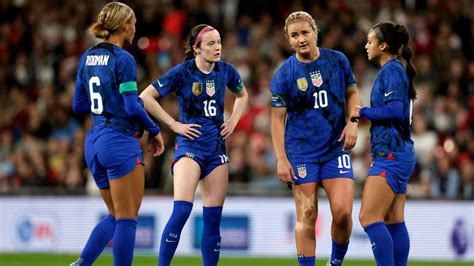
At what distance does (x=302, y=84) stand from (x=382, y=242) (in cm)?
160

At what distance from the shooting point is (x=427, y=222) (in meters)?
14.7

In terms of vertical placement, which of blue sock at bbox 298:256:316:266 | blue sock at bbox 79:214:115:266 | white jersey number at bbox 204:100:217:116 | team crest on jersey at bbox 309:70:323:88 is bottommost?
blue sock at bbox 298:256:316:266

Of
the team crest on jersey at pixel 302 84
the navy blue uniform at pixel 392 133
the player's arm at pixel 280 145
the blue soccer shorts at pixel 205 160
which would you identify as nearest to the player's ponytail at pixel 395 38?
the navy blue uniform at pixel 392 133

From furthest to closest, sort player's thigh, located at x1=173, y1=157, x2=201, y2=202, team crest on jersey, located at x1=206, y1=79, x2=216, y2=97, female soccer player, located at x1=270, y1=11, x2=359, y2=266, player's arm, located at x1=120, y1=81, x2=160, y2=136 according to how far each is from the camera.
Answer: team crest on jersey, located at x1=206, y1=79, x2=216, y2=97 → player's thigh, located at x1=173, y1=157, x2=201, y2=202 → female soccer player, located at x1=270, y1=11, x2=359, y2=266 → player's arm, located at x1=120, y1=81, x2=160, y2=136

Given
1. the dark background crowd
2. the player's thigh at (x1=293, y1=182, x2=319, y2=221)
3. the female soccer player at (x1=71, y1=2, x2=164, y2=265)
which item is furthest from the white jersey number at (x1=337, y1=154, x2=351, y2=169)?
the dark background crowd

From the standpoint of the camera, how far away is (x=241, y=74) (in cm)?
1784

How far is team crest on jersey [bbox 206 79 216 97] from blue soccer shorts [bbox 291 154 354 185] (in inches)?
44.5

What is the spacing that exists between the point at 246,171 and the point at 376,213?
284 inches

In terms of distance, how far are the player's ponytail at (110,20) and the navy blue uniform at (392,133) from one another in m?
2.27

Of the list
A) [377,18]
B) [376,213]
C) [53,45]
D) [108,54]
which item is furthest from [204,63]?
[53,45]

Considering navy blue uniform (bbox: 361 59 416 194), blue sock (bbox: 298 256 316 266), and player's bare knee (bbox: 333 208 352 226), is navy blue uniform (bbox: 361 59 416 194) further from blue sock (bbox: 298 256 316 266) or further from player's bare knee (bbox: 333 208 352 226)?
blue sock (bbox: 298 256 316 266)

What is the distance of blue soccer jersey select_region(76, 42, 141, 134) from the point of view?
8.65 m

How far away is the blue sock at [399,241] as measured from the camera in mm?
9164

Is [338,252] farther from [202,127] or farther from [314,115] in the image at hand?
[202,127]
